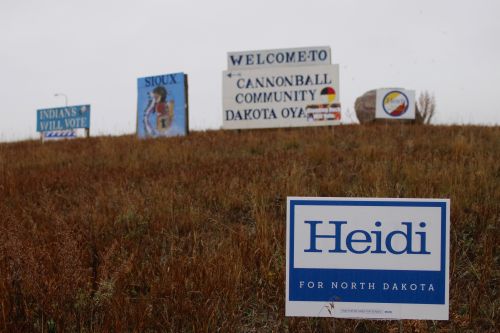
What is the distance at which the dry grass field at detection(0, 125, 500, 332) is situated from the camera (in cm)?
270

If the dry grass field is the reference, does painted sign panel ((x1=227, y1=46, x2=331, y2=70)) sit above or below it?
above

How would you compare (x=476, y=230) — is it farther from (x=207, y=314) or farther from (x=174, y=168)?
(x=174, y=168)

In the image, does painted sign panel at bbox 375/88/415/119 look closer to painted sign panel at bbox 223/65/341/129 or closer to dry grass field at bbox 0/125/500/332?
painted sign panel at bbox 223/65/341/129

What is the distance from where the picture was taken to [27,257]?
114 inches

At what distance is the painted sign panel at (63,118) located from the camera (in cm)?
1803

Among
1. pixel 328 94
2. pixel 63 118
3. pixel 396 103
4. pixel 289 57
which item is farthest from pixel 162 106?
pixel 396 103

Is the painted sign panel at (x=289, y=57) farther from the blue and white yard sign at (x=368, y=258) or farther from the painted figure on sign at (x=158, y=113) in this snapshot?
the blue and white yard sign at (x=368, y=258)

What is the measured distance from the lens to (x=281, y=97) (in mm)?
13500

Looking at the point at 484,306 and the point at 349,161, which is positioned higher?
the point at 349,161

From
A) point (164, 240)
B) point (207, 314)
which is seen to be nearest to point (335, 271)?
point (207, 314)

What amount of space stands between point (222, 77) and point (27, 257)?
1158 centimetres

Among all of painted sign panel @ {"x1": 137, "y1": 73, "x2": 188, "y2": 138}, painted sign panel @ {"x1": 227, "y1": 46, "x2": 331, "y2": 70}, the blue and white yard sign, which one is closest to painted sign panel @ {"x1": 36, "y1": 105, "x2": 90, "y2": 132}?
painted sign panel @ {"x1": 137, "y1": 73, "x2": 188, "y2": 138}

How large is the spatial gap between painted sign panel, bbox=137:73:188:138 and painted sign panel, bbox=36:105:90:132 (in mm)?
4149

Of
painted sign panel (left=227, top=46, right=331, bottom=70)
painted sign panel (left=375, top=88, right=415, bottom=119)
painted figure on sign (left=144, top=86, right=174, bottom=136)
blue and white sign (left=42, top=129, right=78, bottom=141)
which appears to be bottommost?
blue and white sign (left=42, top=129, right=78, bottom=141)
